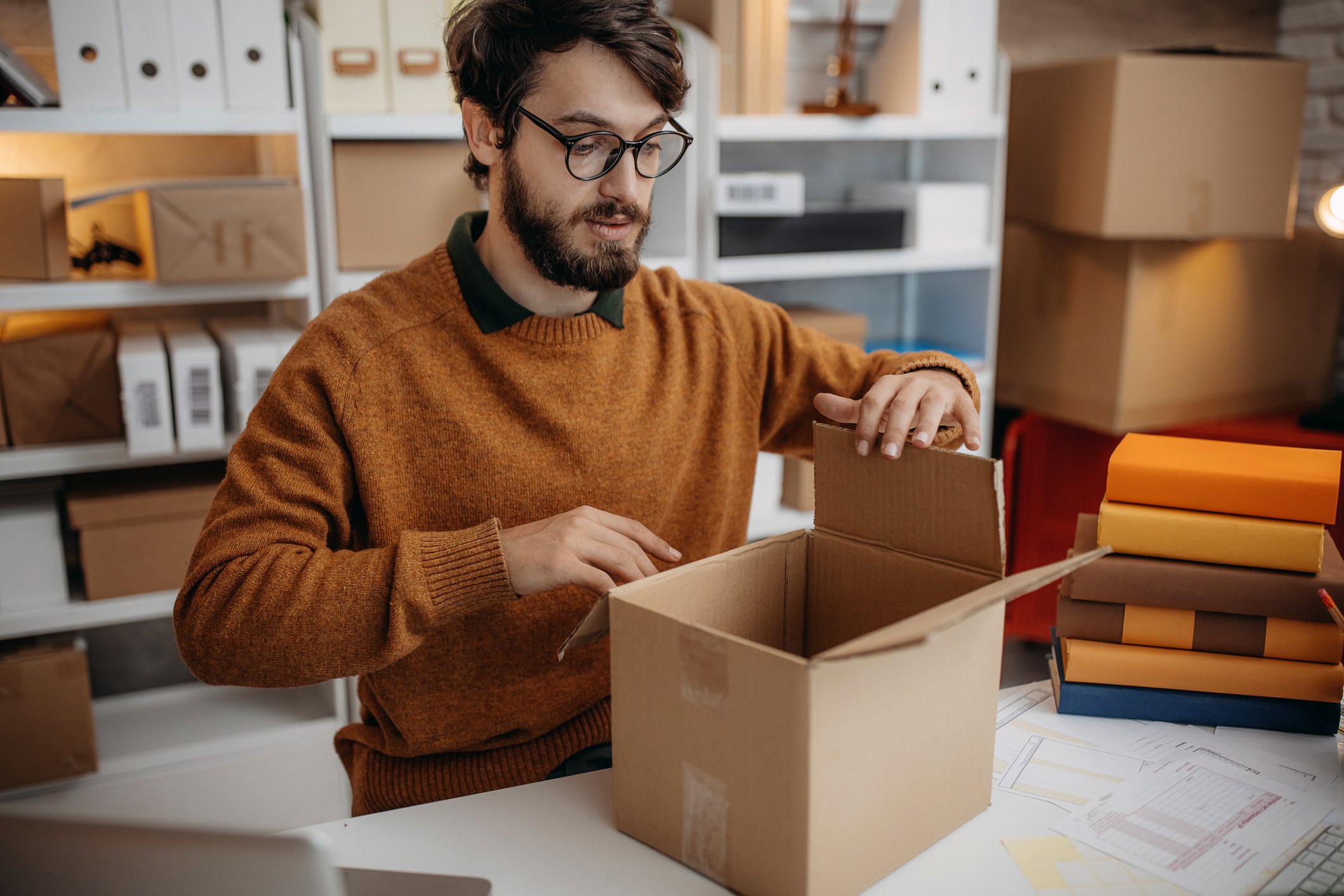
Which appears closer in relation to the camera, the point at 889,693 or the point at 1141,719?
the point at 889,693

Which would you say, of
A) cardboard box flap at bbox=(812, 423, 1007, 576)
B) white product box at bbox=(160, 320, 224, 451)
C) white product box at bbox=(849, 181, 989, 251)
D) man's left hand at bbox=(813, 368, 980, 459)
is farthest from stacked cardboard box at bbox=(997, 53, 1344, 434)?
white product box at bbox=(160, 320, 224, 451)

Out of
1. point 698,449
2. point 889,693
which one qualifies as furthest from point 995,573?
point 698,449

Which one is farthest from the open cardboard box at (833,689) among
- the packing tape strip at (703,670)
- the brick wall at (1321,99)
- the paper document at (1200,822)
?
the brick wall at (1321,99)

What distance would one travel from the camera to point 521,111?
1.18 meters

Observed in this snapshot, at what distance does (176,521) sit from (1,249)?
514 millimetres

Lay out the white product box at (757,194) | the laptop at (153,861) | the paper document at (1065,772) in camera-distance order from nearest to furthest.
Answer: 1. the laptop at (153,861)
2. the paper document at (1065,772)
3. the white product box at (757,194)

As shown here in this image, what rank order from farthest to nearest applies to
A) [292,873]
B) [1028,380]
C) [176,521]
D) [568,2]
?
[1028,380]
[176,521]
[568,2]
[292,873]

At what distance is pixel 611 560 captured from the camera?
0.95 m

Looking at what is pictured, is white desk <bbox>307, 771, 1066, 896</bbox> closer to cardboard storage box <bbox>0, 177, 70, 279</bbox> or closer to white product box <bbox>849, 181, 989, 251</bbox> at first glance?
cardboard storage box <bbox>0, 177, 70, 279</bbox>

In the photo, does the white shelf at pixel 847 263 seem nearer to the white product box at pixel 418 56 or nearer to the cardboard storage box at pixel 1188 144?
the cardboard storage box at pixel 1188 144

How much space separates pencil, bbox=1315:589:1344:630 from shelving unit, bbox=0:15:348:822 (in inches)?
60.7

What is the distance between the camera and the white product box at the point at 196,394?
69.9 inches

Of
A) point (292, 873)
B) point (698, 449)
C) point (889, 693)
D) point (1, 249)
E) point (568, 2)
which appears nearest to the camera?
point (292, 873)

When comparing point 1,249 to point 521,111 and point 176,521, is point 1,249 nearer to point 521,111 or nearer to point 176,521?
point 176,521
